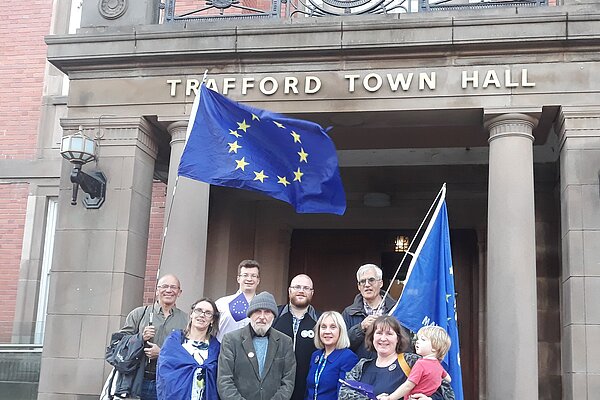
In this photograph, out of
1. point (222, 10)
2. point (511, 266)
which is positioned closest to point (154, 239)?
point (222, 10)

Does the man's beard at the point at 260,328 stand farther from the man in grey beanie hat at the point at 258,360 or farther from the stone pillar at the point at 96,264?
the stone pillar at the point at 96,264

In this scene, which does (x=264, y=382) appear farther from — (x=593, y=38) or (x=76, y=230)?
(x=593, y=38)

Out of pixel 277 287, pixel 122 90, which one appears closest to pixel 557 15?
pixel 122 90

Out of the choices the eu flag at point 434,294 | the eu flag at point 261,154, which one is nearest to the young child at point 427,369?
the eu flag at point 434,294

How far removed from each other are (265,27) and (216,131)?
1.94m

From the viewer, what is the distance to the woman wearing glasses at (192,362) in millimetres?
6160

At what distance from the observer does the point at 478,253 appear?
39.5 feet

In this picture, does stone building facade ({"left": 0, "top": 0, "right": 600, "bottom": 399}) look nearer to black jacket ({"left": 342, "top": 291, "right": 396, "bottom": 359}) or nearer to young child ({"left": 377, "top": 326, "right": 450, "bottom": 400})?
black jacket ({"left": 342, "top": 291, "right": 396, "bottom": 359})

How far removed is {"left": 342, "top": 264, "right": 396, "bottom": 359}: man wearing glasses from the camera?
6449 mm

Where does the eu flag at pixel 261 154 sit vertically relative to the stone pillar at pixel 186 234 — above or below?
above

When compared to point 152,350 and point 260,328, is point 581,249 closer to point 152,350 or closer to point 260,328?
point 260,328

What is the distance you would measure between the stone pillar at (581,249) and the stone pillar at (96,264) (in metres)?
4.94

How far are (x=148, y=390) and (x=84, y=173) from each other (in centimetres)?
331

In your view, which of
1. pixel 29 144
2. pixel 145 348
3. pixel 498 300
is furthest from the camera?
pixel 29 144
